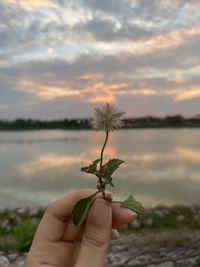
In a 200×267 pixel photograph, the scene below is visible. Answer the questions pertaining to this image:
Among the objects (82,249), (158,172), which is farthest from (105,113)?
(158,172)

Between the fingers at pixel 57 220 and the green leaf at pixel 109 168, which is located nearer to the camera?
the green leaf at pixel 109 168

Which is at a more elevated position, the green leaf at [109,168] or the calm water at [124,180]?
the green leaf at [109,168]

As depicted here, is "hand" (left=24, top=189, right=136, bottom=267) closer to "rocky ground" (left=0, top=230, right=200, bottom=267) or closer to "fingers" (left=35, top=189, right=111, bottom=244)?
"fingers" (left=35, top=189, right=111, bottom=244)

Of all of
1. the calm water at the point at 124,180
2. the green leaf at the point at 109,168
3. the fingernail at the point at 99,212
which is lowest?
the calm water at the point at 124,180

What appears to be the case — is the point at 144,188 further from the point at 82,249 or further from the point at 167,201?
the point at 82,249

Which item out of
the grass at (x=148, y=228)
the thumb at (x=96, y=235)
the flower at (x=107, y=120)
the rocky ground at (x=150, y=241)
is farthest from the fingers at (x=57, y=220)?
the grass at (x=148, y=228)

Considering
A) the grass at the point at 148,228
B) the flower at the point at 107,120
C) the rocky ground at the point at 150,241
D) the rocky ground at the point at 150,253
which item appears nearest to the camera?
the flower at the point at 107,120

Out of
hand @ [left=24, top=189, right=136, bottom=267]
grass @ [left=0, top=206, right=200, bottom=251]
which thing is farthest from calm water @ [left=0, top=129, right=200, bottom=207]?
hand @ [left=24, top=189, right=136, bottom=267]

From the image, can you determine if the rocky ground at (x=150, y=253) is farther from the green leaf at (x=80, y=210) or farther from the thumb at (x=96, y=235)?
the green leaf at (x=80, y=210)
